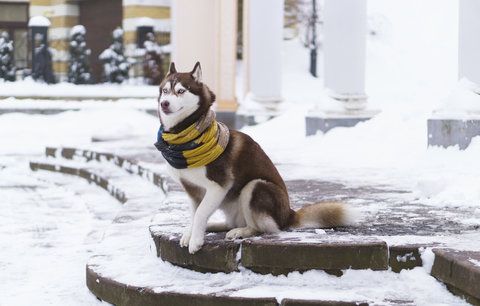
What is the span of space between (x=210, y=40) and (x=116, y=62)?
5.09 metres

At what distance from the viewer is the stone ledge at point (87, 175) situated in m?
8.85

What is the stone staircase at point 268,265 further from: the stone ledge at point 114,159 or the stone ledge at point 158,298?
the stone ledge at point 114,159

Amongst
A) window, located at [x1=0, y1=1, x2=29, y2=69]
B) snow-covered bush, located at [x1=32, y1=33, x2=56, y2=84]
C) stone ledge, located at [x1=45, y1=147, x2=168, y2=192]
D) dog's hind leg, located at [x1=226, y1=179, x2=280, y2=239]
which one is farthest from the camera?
window, located at [x1=0, y1=1, x2=29, y2=69]

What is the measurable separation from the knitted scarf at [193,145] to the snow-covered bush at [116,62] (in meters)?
17.9

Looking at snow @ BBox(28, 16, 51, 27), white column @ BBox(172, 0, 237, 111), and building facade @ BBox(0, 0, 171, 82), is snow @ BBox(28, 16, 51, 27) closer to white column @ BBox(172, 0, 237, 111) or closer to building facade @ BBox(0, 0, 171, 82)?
building facade @ BBox(0, 0, 171, 82)

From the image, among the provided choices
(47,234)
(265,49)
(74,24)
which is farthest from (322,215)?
(74,24)

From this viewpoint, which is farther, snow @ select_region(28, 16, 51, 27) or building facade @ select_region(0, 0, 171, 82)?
building facade @ select_region(0, 0, 171, 82)

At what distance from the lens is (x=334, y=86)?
11.4 metres

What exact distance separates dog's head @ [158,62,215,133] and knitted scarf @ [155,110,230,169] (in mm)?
39

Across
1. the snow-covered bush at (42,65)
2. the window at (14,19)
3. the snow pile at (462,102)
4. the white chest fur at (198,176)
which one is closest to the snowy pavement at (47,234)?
the white chest fur at (198,176)

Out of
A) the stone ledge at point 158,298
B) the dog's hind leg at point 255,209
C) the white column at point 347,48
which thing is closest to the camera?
the stone ledge at point 158,298

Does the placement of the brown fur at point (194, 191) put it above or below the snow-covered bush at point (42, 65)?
below

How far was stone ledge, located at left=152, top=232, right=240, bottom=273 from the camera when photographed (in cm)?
453

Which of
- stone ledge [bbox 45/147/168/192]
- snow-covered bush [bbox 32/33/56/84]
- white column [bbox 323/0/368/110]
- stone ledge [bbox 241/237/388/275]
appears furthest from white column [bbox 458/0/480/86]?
snow-covered bush [bbox 32/33/56/84]
